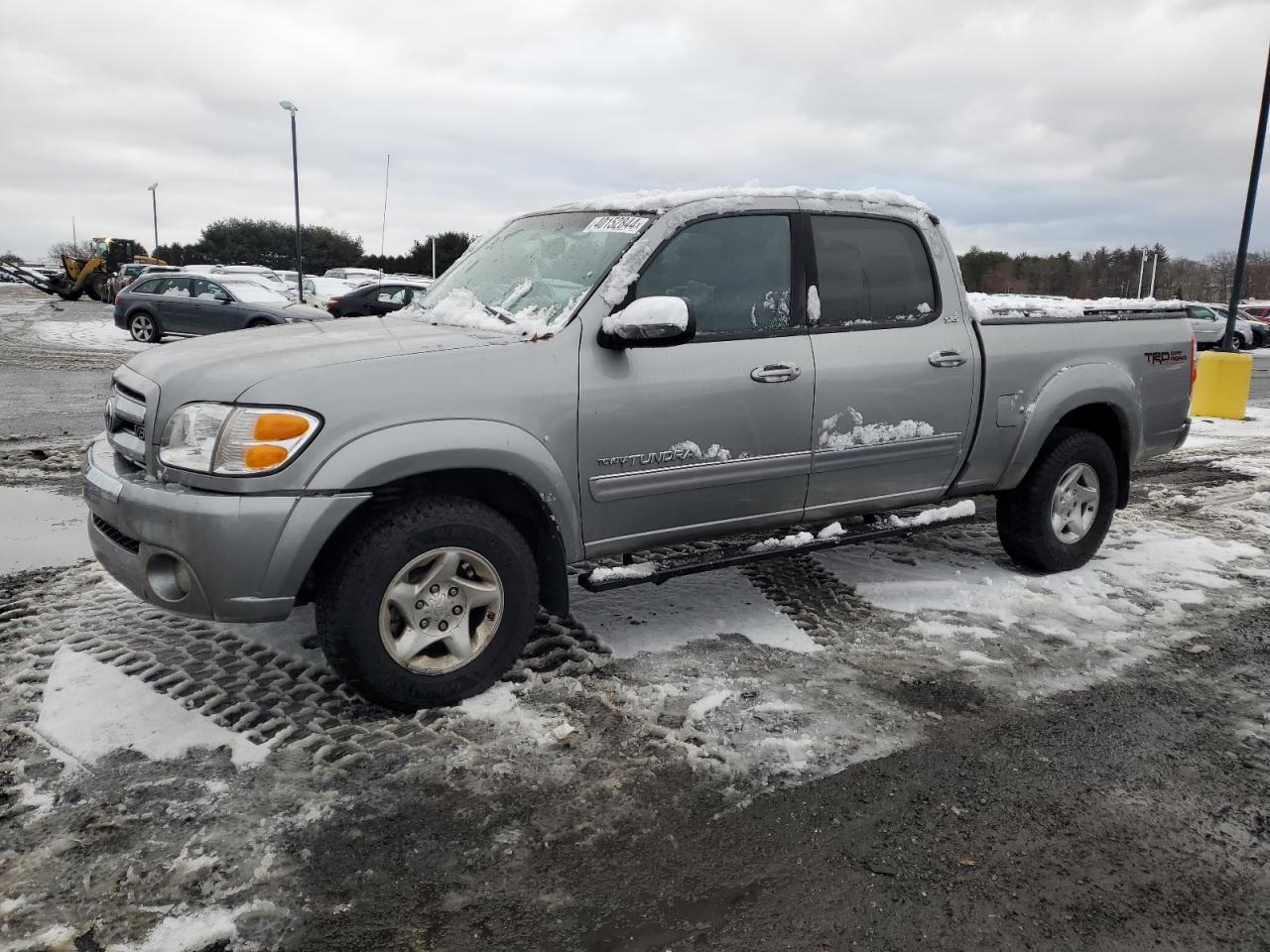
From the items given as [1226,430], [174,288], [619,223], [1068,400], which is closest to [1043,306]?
[1068,400]

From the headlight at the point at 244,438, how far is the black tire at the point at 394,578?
0.37m

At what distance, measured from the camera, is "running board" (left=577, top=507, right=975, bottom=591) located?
3.75m

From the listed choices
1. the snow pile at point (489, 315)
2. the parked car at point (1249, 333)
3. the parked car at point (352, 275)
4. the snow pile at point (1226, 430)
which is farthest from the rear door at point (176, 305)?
the parked car at point (1249, 333)

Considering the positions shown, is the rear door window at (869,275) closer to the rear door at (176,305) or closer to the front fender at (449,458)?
the front fender at (449,458)

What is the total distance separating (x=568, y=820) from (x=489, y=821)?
0.75 feet

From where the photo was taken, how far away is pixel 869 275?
439 cm

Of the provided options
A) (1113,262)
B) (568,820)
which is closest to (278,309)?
(568,820)

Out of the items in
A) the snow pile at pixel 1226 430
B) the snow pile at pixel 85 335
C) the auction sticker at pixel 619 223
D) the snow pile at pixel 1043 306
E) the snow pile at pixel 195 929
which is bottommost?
the snow pile at pixel 195 929

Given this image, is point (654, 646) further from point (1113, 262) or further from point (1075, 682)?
point (1113, 262)

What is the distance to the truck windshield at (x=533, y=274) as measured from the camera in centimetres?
376

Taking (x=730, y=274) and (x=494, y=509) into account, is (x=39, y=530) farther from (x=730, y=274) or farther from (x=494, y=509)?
(x=730, y=274)

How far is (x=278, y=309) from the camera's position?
18.7 meters

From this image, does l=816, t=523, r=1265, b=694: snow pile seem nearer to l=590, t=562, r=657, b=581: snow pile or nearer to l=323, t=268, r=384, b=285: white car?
l=590, t=562, r=657, b=581: snow pile

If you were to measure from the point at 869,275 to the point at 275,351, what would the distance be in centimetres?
258
